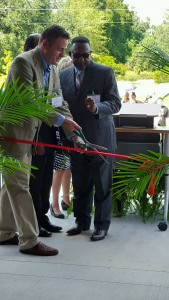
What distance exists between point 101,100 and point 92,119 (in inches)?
6.0

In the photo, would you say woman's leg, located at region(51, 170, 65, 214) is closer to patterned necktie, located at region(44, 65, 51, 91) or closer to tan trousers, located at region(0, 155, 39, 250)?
tan trousers, located at region(0, 155, 39, 250)

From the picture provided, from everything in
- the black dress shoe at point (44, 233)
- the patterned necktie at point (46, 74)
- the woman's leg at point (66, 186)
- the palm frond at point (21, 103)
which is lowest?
the black dress shoe at point (44, 233)

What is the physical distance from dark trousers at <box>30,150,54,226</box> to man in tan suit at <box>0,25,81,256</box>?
0.29 meters

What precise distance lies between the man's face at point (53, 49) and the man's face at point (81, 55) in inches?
11.4

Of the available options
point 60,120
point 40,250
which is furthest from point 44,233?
point 60,120

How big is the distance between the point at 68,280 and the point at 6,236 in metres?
0.75

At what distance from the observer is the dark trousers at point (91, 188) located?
4031 mm

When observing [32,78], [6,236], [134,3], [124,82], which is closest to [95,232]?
[6,236]

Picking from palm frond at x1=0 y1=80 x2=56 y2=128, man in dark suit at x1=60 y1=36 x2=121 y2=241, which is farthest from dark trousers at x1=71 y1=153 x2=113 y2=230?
palm frond at x1=0 y1=80 x2=56 y2=128

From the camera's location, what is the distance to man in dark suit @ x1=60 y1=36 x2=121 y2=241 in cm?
386

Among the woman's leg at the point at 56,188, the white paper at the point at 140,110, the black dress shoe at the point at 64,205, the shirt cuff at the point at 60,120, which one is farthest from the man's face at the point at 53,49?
the black dress shoe at the point at 64,205

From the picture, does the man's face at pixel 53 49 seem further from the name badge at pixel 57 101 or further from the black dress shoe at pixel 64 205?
the black dress shoe at pixel 64 205

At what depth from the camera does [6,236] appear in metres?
3.85

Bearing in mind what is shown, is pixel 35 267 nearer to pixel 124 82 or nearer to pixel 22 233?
pixel 22 233
